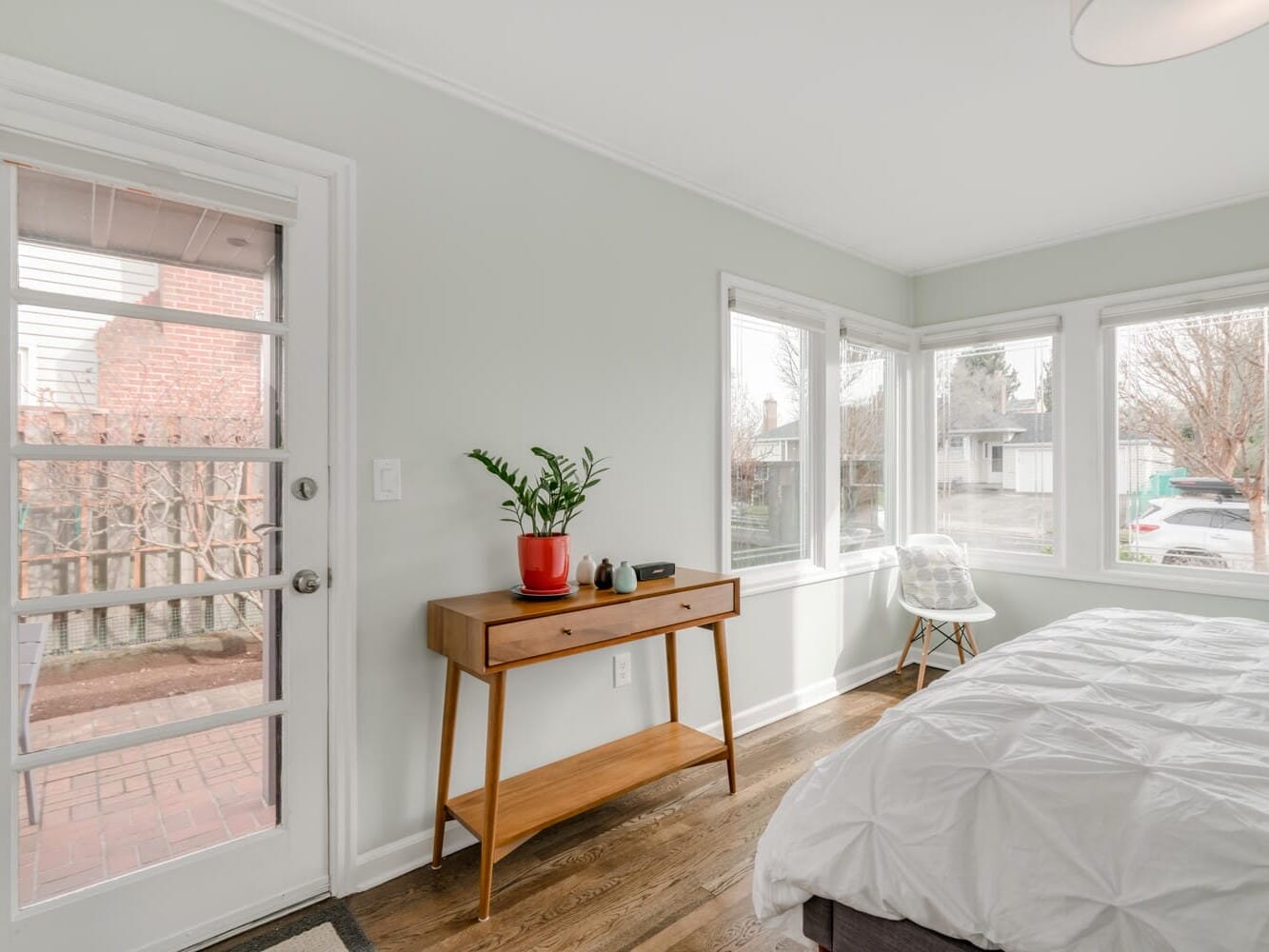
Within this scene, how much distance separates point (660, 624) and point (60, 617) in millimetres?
1630

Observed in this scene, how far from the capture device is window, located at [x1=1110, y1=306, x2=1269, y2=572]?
10.5 ft

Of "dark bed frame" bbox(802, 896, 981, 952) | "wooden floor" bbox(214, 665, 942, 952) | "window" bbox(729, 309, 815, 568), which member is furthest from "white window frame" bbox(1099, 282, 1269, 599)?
"dark bed frame" bbox(802, 896, 981, 952)

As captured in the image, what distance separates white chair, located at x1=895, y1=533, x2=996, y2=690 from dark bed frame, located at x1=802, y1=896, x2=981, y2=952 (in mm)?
2432

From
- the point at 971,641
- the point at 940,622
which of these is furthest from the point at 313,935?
the point at 971,641

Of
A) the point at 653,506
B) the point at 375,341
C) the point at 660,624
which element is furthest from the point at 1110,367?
the point at 375,341

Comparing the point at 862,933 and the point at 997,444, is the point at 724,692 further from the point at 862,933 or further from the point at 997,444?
the point at 997,444

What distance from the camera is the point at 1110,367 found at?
11.7ft

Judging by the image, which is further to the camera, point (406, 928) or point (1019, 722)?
point (406, 928)

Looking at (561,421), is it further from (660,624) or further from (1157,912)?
(1157,912)

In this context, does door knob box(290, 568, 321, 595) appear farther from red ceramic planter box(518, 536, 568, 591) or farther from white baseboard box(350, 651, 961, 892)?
white baseboard box(350, 651, 961, 892)

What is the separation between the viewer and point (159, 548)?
68.0 inches

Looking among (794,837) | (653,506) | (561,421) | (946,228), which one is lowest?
(794,837)

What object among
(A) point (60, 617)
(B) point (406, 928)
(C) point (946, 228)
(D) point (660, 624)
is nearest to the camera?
(A) point (60, 617)

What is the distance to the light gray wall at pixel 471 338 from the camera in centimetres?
183
